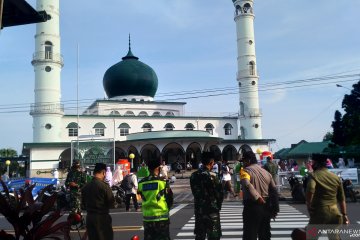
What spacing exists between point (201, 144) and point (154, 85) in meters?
11.9

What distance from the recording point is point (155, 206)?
5.13 metres

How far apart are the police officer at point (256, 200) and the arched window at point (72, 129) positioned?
35868mm

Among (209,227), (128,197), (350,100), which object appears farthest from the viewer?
(350,100)

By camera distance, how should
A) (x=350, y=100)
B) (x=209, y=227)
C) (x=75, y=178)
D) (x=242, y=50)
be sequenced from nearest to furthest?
(x=209, y=227) < (x=75, y=178) < (x=350, y=100) < (x=242, y=50)

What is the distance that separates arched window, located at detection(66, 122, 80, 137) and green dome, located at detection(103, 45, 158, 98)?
7.25m

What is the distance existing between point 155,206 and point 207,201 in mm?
799

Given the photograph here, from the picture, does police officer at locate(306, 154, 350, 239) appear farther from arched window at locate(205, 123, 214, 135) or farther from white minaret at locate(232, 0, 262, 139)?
arched window at locate(205, 123, 214, 135)

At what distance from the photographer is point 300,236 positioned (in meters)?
3.42

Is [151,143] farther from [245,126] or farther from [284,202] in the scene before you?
[284,202]

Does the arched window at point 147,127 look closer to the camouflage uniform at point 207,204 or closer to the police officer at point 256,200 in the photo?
the police officer at point 256,200

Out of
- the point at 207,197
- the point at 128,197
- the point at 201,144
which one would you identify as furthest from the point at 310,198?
the point at 201,144

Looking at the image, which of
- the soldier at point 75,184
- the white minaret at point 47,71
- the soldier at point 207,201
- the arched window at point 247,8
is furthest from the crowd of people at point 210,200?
the arched window at point 247,8

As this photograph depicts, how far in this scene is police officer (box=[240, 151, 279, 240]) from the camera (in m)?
5.59

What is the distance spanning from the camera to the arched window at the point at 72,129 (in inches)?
1571
